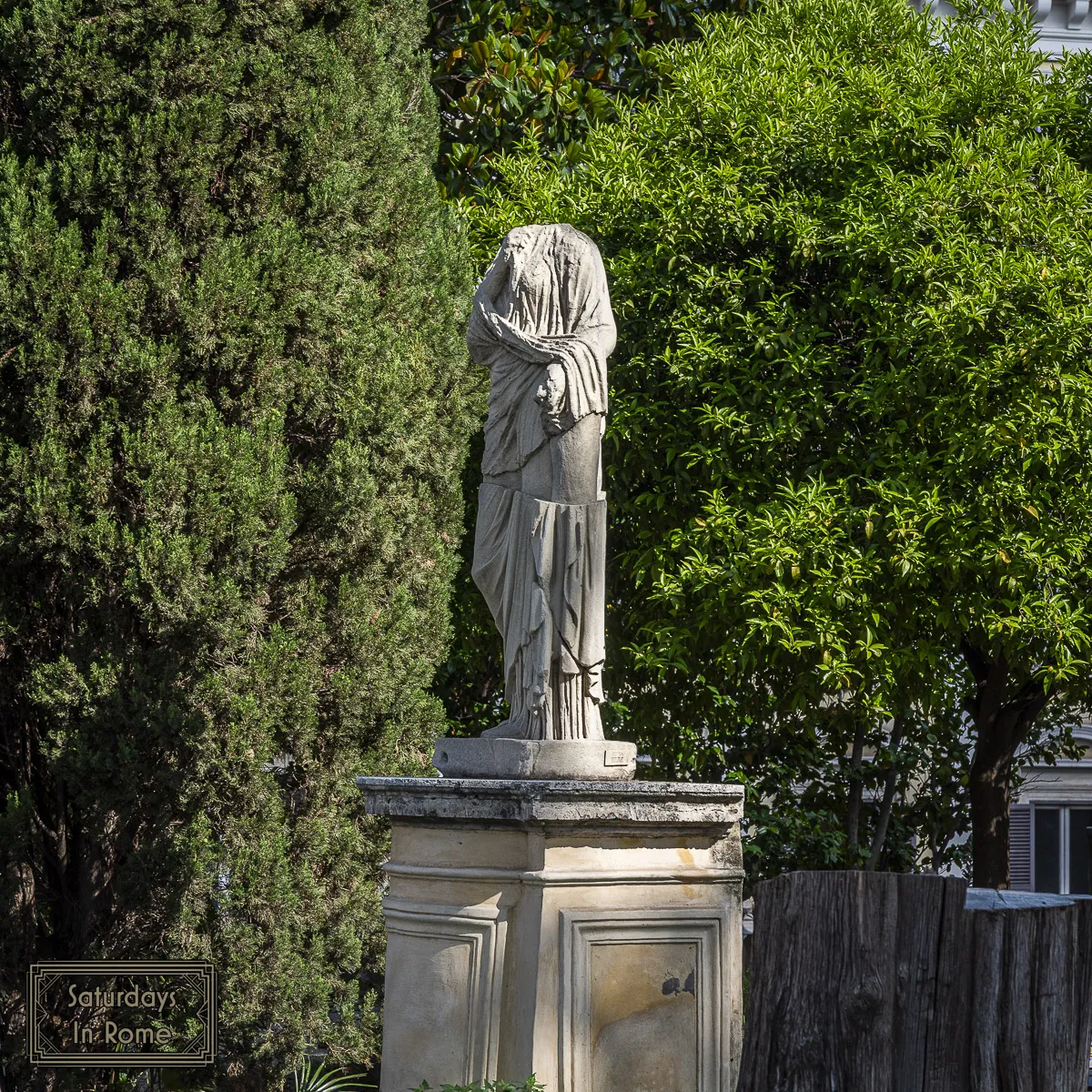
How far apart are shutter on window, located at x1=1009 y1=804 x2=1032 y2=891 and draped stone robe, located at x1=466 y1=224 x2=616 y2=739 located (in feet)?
47.8

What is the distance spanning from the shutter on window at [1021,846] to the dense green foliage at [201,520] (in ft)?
39.7

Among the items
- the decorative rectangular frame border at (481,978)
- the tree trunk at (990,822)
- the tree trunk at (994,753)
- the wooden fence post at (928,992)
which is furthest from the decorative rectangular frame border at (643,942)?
the tree trunk at (990,822)

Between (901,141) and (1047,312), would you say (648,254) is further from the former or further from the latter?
(1047,312)

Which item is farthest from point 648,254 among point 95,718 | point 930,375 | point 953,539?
point 95,718

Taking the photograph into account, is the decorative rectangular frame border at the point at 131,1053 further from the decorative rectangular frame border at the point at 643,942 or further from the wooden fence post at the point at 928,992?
the wooden fence post at the point at 928,992

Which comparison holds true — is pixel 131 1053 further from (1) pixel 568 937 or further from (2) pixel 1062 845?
(2) pixel 1062 845

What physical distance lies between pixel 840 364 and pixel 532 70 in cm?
403

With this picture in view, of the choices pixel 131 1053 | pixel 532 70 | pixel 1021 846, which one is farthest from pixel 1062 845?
pixel 131 1053

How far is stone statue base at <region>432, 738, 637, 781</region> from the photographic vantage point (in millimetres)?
5305

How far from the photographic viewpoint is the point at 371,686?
8617 millimetres

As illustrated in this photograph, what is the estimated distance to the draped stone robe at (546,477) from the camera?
5.55 m

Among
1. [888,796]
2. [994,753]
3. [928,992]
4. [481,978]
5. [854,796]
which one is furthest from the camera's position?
[854,796]

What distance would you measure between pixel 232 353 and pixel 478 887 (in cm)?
420

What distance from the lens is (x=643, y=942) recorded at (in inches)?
201
